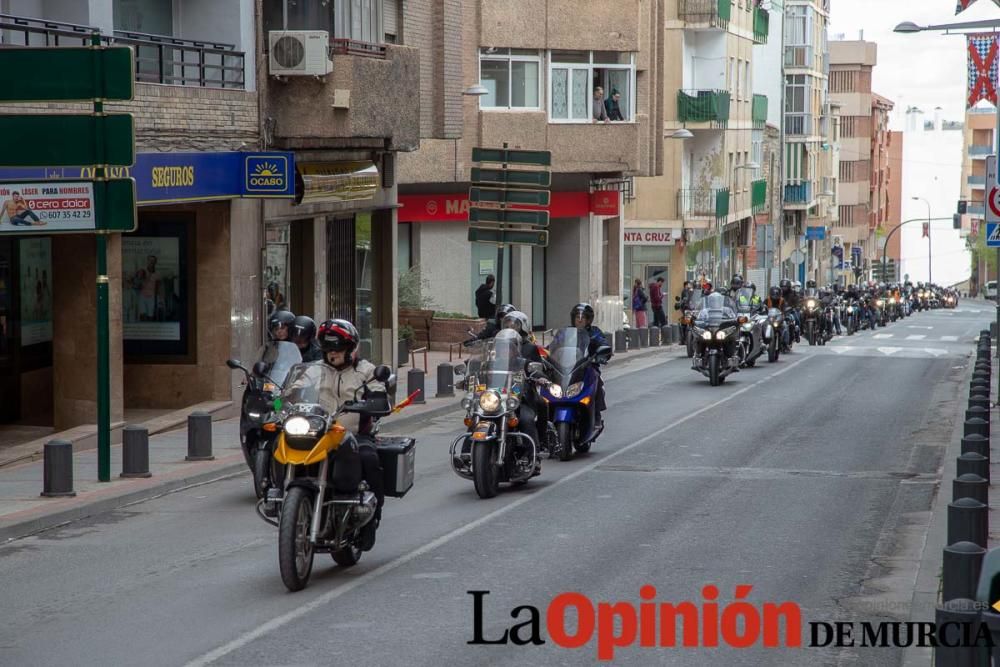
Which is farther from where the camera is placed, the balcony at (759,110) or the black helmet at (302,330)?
the balcony at (759,110)

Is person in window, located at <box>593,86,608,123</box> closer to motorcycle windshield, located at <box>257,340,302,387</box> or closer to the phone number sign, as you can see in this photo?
the phone number sign

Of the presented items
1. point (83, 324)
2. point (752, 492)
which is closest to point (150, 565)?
point (752, 492)

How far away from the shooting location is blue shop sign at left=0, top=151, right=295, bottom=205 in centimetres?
1875

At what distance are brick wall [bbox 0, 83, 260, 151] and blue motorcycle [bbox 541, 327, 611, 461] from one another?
18.5 ft

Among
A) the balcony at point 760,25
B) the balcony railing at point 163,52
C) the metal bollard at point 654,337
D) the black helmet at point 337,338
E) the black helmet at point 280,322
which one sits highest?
the balcony at point 760,25

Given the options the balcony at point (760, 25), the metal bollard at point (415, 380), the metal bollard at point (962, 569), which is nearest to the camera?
the metal bollard at point (962, 569)

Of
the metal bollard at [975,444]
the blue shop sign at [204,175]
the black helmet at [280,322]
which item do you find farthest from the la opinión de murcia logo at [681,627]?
the blue shop sign at [204,175]

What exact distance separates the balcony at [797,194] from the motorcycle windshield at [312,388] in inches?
2987

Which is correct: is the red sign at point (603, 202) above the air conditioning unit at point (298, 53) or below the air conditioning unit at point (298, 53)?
below

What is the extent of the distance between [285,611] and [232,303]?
41.8 feet

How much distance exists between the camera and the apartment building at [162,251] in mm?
19375

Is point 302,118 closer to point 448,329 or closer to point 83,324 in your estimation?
point 83,324

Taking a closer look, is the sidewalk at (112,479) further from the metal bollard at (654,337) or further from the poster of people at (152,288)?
the metal bollard at (654,337)

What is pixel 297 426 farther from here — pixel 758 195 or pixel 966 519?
pixel 758 195
